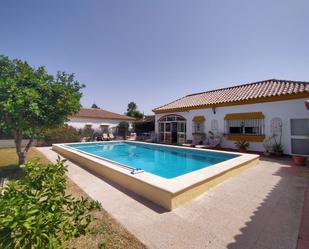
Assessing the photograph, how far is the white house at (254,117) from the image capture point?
1232 cm

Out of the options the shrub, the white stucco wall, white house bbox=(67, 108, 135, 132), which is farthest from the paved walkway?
white house bbox=(67, 108, 135, 132)

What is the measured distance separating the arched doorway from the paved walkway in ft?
45.2

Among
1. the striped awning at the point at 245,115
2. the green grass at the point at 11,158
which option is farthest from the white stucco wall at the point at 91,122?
the striped awning at the point at 245,115

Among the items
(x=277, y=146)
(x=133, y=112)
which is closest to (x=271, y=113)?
(x=277, y=146)

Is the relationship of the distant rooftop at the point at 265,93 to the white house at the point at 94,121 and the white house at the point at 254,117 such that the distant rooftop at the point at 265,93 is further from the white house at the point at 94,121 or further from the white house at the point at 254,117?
the white house at the point at 94,121

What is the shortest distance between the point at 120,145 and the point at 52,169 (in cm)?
1823

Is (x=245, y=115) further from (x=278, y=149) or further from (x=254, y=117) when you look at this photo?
(x=278, y=149)

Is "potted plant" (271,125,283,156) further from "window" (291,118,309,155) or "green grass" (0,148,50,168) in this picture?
"green grass" (0,148,50,168)

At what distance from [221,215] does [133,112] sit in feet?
162

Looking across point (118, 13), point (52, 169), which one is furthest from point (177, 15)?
point (52, 169)

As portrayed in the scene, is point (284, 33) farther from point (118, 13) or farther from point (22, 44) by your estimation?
point (22, 44)

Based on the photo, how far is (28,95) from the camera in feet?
24.1

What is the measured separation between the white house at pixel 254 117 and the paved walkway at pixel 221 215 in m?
7.48

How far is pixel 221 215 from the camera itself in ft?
14.7
